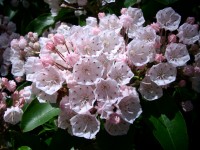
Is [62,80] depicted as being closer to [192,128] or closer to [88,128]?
[88,128]

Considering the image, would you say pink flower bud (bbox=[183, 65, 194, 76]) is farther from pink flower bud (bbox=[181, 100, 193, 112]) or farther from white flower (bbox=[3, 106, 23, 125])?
white flower (bbox=[3, 106, 23, 125])

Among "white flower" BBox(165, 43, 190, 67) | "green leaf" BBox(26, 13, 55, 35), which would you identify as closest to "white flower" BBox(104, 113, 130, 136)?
"white flower" BBox(165, 43, 190, 67)

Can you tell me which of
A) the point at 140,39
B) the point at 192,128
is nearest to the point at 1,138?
the point at 140,39

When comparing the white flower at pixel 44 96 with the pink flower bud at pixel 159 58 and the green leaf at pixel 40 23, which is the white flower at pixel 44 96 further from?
the green leaf at pixel 40 23

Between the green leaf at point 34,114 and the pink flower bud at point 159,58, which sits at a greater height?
the pink flower bud at point 159,58

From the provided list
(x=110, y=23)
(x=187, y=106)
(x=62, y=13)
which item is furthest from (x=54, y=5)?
(x=187, y=106)

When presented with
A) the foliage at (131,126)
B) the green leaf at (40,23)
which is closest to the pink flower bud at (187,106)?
the foliage at (131,126)
